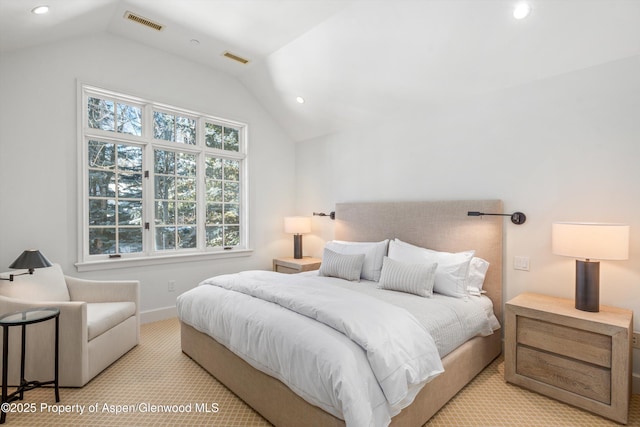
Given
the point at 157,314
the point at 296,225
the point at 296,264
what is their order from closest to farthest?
the point at 157,314 → the point at 296,264 → the point at 296,225

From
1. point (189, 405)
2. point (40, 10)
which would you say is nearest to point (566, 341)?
point (189, 405)

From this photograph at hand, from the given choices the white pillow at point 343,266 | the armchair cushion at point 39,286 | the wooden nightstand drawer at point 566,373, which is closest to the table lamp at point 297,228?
the white pillow at point 343,266

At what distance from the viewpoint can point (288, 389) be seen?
1797 mm

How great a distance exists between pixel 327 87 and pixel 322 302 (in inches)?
110

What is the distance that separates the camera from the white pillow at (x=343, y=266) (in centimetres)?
328

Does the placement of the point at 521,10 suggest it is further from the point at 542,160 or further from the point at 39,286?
the point at 39,286

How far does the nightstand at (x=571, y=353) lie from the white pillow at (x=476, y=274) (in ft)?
1.21

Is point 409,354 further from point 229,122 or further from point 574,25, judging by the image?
point 229,122

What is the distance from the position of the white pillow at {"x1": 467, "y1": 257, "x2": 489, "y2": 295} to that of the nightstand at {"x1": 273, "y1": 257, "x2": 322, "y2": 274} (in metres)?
2.12

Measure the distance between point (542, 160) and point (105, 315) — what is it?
3.88m

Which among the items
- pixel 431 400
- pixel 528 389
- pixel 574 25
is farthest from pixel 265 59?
pixel 528 389

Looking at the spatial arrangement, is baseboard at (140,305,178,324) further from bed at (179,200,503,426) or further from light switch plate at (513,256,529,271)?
light switch plate at (513,256,529,271)

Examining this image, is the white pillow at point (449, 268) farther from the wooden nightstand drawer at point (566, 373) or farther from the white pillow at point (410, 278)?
the wooden nightstand drawer at point (566, 373)

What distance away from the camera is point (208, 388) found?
2.39 meters
